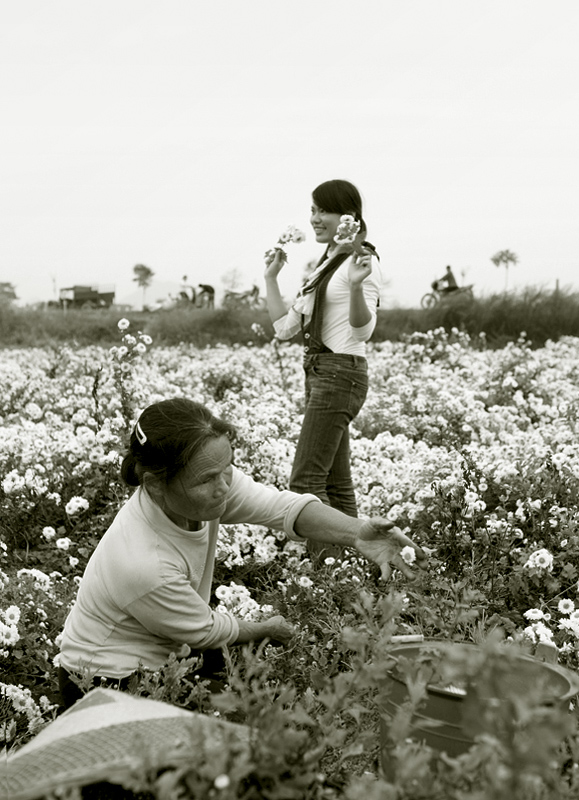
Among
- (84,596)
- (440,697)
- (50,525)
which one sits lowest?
(50,525)

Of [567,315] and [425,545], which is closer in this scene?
[425,545]

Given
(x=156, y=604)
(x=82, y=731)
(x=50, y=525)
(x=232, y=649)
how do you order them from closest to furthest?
(x=82, y=731) → (x=156, y=604) → (x=232, y=649) → (x=50, y=525)

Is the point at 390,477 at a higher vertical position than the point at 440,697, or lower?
lower

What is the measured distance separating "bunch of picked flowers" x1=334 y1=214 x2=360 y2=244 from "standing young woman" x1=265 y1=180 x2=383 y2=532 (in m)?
0.05

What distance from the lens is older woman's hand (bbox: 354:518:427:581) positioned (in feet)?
9.11

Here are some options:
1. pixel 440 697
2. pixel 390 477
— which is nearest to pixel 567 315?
pixel 390 477

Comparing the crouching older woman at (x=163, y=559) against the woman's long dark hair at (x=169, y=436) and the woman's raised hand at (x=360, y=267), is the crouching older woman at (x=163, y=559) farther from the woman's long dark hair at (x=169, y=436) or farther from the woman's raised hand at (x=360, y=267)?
the woman's raised hand at (x=360, y=267)

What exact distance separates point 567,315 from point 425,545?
475 inches

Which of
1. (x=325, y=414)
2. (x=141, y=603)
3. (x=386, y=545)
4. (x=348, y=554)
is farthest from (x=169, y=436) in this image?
(x=325, y=414)

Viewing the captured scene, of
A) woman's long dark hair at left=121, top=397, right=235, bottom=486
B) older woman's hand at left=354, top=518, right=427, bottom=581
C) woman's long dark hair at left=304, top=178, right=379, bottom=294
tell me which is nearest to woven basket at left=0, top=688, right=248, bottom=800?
woman's long dark hair at left=121, top=397, right=235, bottom=486

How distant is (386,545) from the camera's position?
288cm

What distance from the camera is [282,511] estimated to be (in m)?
3.11

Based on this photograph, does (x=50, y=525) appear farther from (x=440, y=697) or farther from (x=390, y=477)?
(x=440, y=697)

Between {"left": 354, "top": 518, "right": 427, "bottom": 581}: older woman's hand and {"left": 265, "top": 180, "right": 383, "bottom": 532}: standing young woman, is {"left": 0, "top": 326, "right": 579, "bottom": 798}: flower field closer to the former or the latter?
{"left": 354, "top": 518, "right": 427, "bottom": 581}: older woman's hand
